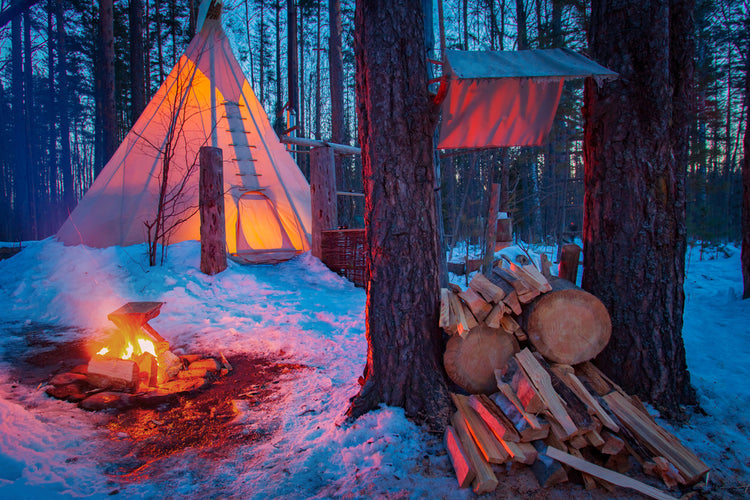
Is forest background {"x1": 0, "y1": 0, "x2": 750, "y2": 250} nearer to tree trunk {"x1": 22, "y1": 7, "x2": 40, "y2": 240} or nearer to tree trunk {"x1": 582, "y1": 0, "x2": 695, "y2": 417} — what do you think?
tree trunk {"x1": 22, "y1": 7, "x2": 40, "y2": 240}

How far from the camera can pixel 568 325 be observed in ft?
8.30

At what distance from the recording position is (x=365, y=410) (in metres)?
2.71

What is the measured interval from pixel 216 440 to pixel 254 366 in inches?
54.4

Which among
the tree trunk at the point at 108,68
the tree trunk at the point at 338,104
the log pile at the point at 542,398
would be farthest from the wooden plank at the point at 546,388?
the tree trunk at the point at 108,68

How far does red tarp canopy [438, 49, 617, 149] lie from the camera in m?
2.57

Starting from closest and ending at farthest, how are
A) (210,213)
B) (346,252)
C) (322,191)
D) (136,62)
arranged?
1. (210,213)
2. (346,252)
3. (322,191)
4. (136,62)

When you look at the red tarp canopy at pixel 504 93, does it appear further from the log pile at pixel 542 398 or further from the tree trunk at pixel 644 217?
the log pile at pixel 542 398

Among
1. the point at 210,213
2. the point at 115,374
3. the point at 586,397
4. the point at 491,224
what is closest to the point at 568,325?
the point at 586,397

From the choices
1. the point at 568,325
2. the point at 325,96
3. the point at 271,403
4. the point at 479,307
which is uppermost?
the point at 325,96

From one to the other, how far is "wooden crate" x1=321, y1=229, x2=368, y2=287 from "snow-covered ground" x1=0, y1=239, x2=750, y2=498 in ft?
3.67

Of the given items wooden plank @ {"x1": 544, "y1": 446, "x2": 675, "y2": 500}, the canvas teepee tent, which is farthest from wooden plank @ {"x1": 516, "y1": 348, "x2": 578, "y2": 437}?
the canvas teepee tent

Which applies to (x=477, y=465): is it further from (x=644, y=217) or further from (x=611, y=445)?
(x=644, y=217)

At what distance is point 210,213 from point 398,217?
5.68 meters

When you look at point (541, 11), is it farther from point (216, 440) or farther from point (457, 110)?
point (216, 440)
